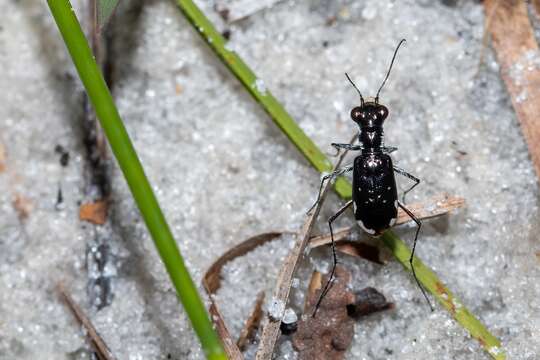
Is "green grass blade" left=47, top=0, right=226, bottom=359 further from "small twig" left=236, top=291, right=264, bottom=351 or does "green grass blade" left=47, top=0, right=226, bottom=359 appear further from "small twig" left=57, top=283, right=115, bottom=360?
"small twig" left=57, top=283, right=115, bottom=360

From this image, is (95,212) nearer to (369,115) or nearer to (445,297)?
(369,115)

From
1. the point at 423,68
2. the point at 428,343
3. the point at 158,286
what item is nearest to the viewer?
the point at 428,343

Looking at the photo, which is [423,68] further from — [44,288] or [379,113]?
[44,288]

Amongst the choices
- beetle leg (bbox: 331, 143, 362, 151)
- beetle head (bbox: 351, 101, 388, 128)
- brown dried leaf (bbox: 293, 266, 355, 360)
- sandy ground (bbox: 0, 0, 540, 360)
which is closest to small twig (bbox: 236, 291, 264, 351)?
sandy ground (bbox: 0, 0, 540, 360)

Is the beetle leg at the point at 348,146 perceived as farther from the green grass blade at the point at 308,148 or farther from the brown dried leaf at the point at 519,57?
the brown dried leaf at the point at 519,57

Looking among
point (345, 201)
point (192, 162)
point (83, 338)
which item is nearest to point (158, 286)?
point (83, 338)

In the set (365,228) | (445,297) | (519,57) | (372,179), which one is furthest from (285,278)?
(519,57)
